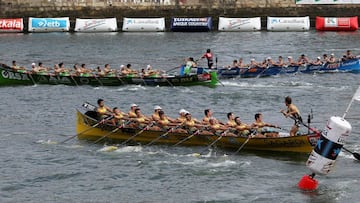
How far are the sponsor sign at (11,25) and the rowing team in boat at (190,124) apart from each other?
194ft

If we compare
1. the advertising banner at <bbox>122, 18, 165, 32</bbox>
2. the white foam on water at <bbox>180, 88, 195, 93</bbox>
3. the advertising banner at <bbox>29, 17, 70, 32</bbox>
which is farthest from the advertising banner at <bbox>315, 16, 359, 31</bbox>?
the white foam on water at <bbox>180, 88, 195, 93</bbox>

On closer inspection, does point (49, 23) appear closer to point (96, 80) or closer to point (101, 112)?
point (96, 80)

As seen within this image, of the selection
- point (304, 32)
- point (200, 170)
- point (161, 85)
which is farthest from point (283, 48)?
point (200, 170)

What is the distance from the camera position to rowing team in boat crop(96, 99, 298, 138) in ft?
118

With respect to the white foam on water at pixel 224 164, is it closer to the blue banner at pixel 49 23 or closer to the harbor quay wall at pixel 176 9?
the harbor quay wall at pixel 176 9

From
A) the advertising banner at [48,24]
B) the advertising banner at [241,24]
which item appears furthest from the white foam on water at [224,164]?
the advertising banner at [48,24]

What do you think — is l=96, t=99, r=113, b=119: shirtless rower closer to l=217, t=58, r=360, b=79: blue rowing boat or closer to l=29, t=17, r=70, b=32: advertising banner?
l=217, t=58, r=360, b=79: blue rowing boat

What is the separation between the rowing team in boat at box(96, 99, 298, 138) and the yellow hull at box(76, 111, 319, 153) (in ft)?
0.81

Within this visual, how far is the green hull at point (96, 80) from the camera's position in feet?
180

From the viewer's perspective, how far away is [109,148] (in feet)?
123

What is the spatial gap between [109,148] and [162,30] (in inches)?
2323

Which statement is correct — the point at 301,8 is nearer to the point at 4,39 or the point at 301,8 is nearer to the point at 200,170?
the point at 4,39

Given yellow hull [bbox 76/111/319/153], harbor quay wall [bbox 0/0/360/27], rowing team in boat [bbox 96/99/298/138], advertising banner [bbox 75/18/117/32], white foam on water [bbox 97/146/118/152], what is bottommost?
white foam on water [bbox 97/146/118/152]

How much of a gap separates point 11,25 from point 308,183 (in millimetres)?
70632
